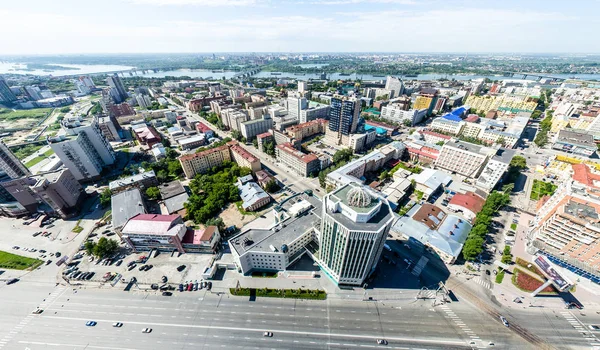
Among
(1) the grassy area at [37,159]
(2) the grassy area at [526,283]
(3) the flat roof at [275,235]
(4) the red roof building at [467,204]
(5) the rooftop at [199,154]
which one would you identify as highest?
(5) the rooftop at [199,154]

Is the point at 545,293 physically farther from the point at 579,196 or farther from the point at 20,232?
the point at 20,232

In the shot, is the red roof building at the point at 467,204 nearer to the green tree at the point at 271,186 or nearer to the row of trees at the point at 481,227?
the row of trees at the point at 481,227

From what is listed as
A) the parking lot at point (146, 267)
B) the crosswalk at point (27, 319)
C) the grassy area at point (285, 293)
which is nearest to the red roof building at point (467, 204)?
the grassy area at point (285, 293)

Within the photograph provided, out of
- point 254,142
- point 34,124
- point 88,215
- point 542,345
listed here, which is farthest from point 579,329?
point 34,124

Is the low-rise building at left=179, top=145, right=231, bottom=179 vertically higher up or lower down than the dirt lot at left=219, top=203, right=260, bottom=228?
higher up

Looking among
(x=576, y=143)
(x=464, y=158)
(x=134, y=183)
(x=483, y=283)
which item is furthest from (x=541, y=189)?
(x=134, y=183)

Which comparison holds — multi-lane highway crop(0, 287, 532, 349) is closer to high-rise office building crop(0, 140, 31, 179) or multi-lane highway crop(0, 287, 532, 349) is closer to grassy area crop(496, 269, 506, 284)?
grassy area crop(496, 269, 506, 284)

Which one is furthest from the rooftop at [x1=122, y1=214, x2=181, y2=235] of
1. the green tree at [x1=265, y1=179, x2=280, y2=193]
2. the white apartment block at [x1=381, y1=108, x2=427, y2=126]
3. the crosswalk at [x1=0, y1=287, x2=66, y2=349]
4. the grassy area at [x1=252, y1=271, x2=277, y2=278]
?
the white apartment block at [x1=381, y1=108, x2=427, y2=126]
